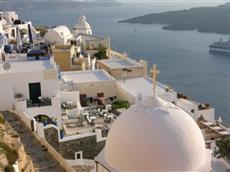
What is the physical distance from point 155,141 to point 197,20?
130581 mm

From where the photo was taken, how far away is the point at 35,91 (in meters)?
19.1

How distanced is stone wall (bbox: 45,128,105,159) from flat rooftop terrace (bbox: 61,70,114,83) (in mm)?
7675

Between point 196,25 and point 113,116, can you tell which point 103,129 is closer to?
point 113,116

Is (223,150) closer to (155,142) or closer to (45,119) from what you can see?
(45,119)

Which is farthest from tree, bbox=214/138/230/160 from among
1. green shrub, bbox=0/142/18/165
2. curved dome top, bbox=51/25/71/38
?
curved dome top, bbox=51/25/71/38

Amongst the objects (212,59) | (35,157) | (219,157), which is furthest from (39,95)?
(212,59)

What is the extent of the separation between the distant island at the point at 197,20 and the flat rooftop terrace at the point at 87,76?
8584 centimetres

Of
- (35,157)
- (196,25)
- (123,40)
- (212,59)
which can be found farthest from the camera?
(196,25)

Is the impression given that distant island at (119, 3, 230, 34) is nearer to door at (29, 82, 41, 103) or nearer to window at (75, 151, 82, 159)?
door at (29, 82, 41, 103)

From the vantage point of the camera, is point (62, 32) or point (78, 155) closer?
point (78, 155)

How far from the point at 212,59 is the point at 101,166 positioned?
205 feet

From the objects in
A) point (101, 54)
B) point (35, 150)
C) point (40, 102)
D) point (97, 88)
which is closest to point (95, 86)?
point (97, 88)

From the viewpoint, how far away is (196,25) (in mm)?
123438

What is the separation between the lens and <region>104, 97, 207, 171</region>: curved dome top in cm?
700
